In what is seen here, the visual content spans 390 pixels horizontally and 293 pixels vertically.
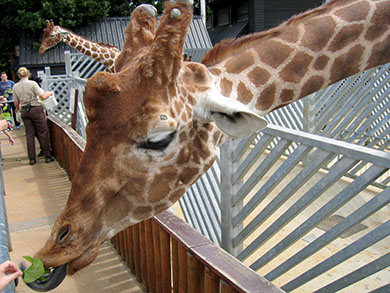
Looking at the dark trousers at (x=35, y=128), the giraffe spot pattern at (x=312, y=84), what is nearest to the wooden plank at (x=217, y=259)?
the giraffe spot pattern at (x=312, y=84)

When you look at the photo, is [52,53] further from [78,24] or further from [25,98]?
[25,98]

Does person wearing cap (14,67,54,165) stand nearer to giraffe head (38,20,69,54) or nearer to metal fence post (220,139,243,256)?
giraffe head (38,20,69,54)

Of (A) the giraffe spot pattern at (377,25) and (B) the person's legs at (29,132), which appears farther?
(B) the person's legs at (29,132)

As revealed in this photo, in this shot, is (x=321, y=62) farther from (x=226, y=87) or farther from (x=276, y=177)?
(x=276, y=177)

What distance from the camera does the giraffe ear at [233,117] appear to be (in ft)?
6.09

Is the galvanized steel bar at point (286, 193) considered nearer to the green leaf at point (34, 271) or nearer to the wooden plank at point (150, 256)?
the wooden plank at point (150, 256)

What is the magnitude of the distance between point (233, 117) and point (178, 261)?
56.1 inches

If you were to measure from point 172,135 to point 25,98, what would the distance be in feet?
25.5

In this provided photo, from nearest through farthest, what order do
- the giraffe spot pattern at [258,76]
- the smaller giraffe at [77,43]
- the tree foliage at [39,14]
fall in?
the giraffe spot pattern at [258,76] → the smaller giraffe at [77,43] → the tree foliage at [39,14]

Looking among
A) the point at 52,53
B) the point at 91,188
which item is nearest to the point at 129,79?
the point at 91,188

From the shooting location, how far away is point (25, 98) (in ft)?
28.5

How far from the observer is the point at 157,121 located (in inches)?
73.7

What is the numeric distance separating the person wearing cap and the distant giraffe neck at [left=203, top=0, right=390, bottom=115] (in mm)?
7262

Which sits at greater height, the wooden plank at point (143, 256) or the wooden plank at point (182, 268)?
the wooden plank at point (182, 268)
